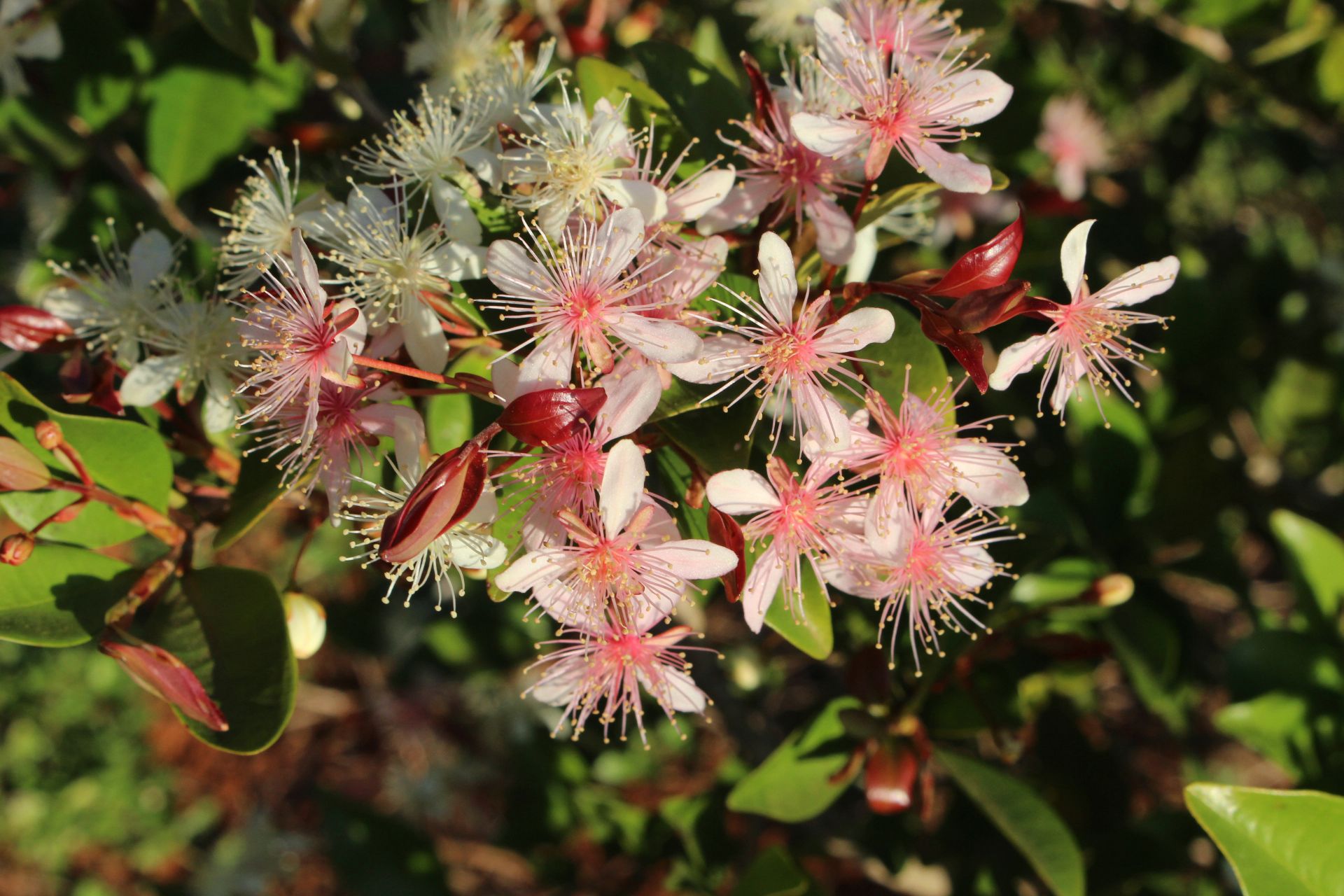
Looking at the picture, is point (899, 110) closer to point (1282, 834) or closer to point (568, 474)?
point (568, 474)

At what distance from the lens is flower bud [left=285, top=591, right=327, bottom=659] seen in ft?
3.88

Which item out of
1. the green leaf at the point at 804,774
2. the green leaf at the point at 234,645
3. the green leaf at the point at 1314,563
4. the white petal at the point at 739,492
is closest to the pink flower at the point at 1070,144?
the green leaf at the point at 1314,563

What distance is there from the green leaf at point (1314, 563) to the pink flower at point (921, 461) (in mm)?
813

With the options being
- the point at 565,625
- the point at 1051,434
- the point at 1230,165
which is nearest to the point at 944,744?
the point at 565,625

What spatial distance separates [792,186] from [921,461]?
13.7 inches

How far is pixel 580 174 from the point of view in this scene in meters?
1.00

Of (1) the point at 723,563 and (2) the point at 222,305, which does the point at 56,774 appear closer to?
(2) the point at 222,305

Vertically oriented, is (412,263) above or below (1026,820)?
above

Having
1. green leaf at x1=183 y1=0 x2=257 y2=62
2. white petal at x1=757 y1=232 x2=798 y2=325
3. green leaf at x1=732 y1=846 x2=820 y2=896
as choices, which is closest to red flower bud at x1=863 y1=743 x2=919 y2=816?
green leaf at x1=732 y1=846 x2=820 y2=896

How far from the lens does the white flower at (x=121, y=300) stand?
4.00 feet

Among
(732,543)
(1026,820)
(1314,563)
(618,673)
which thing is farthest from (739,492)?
(1314,563)

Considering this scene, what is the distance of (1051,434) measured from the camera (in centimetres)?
201

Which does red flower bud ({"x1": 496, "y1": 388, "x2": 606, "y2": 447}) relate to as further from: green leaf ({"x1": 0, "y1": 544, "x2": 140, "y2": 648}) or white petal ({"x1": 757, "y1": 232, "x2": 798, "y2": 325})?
green leaf ({"x1": 0, "y1": 544, "x2": 140, "y2": 648})

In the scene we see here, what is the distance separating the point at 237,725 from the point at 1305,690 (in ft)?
4.96
